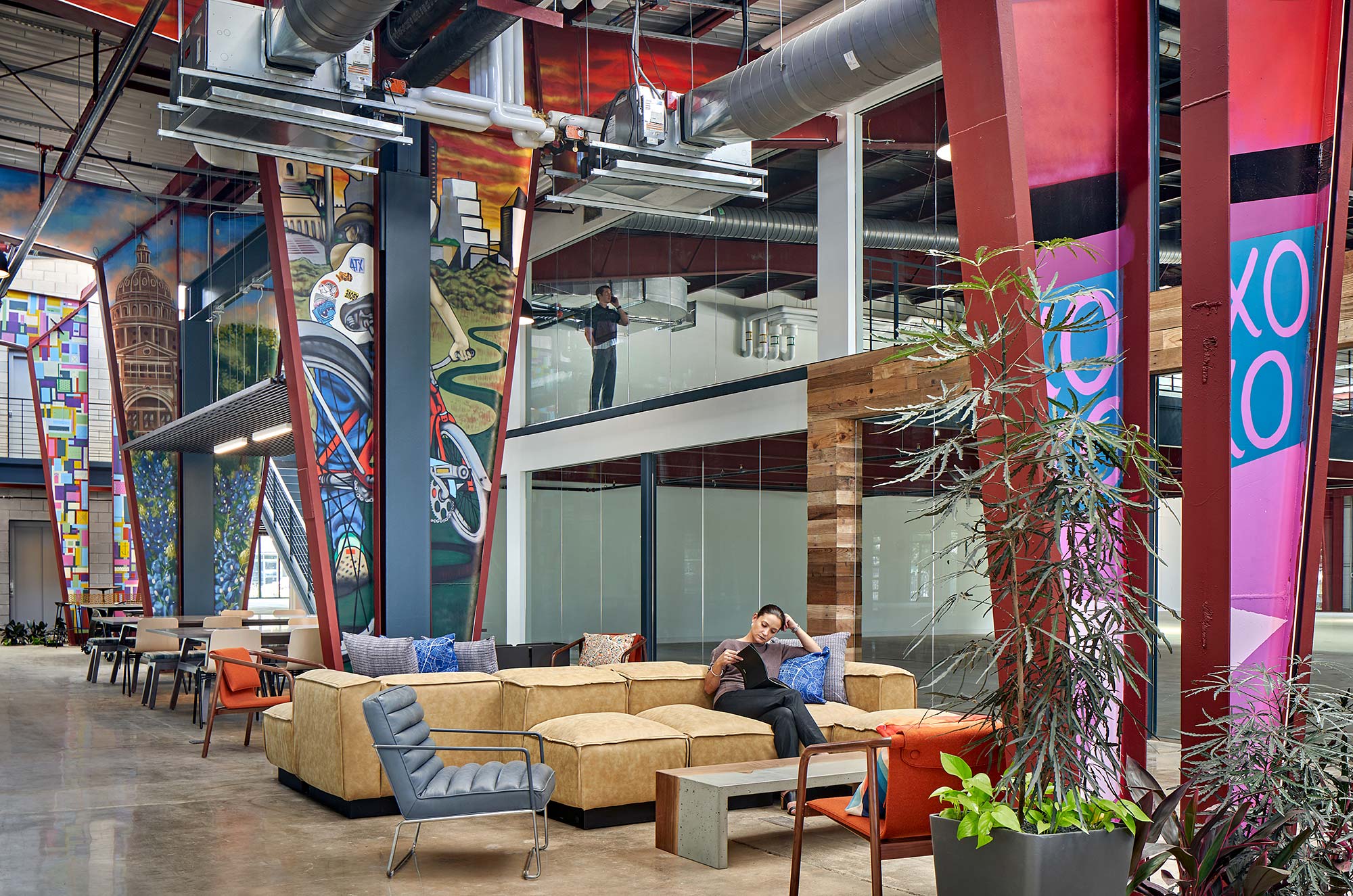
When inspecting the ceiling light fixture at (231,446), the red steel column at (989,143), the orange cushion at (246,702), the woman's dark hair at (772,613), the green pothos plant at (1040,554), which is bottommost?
the orange cushion at (246,702)

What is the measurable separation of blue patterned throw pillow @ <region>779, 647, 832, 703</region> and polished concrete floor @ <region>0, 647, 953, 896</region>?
1034 mm

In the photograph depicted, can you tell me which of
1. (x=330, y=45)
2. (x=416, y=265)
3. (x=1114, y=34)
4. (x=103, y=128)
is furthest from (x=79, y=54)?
(x=1114, y=34)

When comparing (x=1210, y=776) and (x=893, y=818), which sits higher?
(x=1210, y=776)

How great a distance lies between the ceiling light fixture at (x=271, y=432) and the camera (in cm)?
1427

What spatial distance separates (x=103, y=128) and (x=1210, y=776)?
15186 millimetres

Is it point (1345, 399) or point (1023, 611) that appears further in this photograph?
point (1345, 399)

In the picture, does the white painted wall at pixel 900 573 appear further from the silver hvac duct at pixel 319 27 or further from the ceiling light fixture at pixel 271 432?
the ceiling light fixture at pixel 271 432

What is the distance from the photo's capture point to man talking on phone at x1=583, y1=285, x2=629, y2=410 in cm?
1569

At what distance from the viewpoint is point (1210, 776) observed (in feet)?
13.1

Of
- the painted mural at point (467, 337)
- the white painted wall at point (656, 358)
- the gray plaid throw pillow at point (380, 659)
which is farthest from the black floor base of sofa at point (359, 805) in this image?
the white painted wall at point (656, 358)

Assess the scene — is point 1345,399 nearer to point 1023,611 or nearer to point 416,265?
point 1023,611

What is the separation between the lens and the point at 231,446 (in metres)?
16.8

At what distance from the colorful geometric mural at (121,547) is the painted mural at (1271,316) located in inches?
905

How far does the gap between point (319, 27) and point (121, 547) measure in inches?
812
